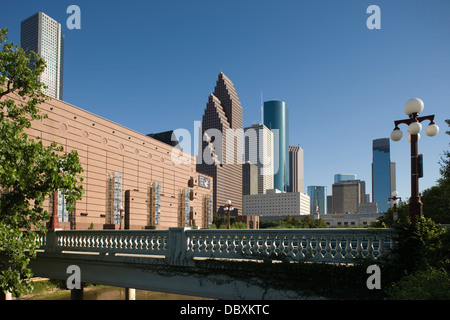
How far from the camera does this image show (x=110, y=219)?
6388cm

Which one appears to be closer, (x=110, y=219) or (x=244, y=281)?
(x=244, y=281)

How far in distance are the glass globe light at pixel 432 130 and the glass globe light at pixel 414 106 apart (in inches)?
23.5

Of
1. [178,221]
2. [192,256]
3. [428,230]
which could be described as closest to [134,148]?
[178,221]

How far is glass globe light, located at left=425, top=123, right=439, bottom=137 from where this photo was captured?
10.6 metres

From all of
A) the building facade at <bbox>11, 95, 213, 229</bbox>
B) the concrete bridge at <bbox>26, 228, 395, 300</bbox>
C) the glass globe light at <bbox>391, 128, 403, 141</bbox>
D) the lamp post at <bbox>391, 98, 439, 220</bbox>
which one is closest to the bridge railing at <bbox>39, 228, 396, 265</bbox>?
the concrete bridge at <bbox>26, 228, 395, 300</bbox>

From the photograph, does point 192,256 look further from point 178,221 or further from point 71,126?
point 178,221

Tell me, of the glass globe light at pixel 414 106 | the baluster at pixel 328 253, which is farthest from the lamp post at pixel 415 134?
the baluster at pixel 328 253

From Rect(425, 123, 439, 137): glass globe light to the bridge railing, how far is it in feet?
10.7

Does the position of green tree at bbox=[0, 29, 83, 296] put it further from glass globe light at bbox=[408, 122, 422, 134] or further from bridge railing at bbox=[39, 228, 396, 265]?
glass globe light at bbox=[408, 122, 422, 134]

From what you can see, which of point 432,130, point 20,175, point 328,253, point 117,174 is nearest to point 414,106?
point 432,130

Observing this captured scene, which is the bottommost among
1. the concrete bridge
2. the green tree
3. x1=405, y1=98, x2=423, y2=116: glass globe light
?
the concrete bridge

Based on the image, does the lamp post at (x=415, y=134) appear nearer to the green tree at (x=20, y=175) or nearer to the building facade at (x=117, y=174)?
the green tree at (x=20, y=175)
